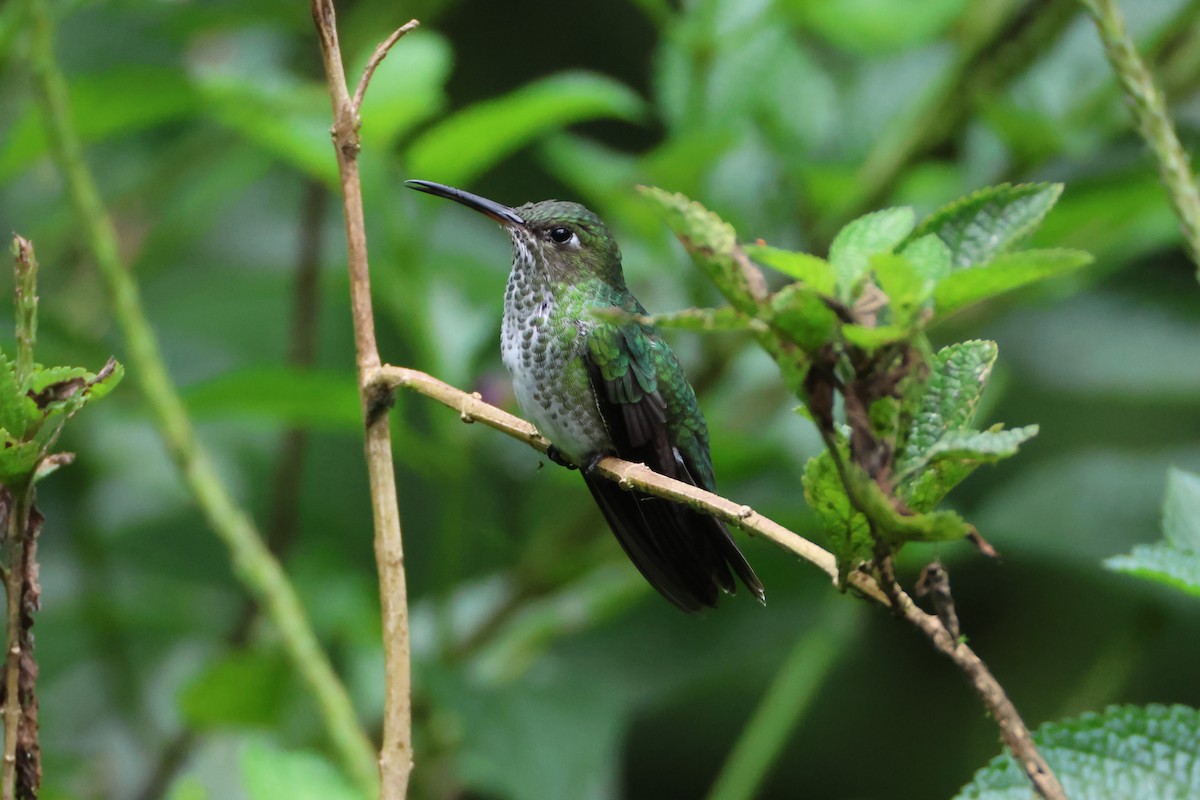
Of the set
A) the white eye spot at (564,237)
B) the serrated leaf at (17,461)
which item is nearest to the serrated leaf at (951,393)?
the serrated leaf at (17,461)

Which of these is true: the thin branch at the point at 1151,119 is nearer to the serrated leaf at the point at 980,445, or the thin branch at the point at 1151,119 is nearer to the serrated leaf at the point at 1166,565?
the serrated leaf at the point at 1166,565

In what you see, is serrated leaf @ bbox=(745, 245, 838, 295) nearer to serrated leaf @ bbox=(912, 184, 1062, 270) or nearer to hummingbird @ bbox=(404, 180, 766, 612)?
serrated leaf @ bbox=(912, 184, 1062, 270)

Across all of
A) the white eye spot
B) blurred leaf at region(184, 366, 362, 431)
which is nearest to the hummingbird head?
the white eye spot

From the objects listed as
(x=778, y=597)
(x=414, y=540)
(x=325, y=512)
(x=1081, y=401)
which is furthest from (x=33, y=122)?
(x=1081, y=401)

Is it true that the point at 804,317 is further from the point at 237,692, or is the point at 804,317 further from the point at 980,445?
the point at 237,692

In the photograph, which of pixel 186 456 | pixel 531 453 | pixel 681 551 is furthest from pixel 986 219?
pixel 531 453

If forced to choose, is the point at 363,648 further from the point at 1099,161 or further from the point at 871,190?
the point at 1099,161
